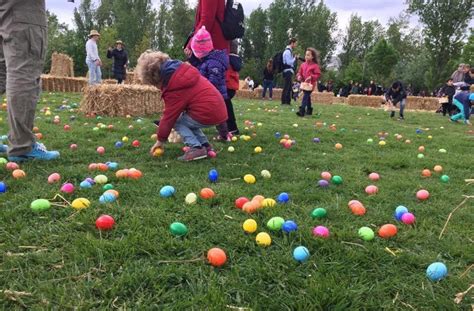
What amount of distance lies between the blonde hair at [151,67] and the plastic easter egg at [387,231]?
2810mm

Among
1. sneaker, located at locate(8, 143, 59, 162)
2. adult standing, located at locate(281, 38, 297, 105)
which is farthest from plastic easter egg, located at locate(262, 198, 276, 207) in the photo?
adult standing, located at locate(281, 38, 297, 105)

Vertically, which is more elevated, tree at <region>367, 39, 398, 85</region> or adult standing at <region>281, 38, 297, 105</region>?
tree at <region>367, 39, 398, 85</region>

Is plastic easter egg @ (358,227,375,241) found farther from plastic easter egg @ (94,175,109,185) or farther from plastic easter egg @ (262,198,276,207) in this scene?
plastic easter egg @ (94,175,109,185)

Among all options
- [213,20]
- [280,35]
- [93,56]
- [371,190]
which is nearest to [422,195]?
[371,190]

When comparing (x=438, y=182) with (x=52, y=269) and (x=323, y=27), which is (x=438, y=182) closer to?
(x=52, y=269)

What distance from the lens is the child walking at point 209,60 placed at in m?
4.93

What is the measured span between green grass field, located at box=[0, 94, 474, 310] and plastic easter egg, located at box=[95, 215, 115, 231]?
0.14 feet

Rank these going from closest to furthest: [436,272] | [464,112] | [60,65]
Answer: [436,272] < [464,112] < [60,65]

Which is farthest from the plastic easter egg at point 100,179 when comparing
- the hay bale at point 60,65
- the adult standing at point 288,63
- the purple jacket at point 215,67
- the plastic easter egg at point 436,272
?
the hay bale at point 60,65

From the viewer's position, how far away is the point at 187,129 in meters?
4.45

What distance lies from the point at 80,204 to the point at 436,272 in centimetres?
220

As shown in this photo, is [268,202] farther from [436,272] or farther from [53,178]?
[53,178]

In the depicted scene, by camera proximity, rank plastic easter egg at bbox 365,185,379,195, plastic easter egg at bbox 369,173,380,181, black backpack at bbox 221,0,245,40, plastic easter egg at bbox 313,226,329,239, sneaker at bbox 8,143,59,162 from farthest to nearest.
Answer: black backpack at bbox 221,0,245,40 → plastic easter egg at bbox 369,173,380,181 → sneaker at bbox 8,143,59,162 → plastic easter egg at bbox 365,185,379,195 → plastic easter egg at bbox 313,226,329,239

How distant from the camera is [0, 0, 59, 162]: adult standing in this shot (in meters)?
3.49
